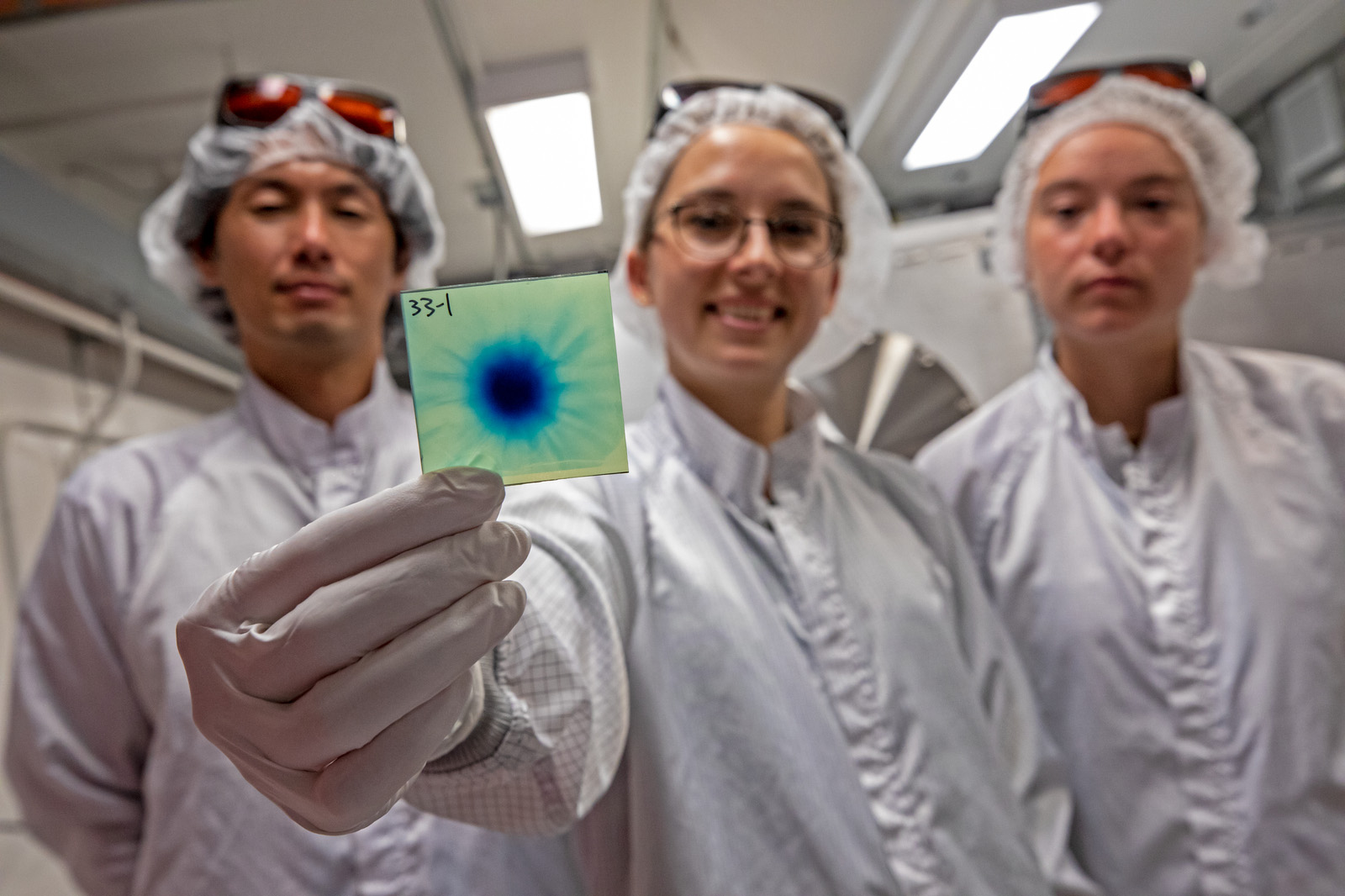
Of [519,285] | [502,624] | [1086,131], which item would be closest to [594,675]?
[502,624]

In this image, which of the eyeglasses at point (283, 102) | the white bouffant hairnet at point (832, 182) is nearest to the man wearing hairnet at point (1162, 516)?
the white bouffant hairnet at point (832, 182)

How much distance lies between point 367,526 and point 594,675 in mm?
270

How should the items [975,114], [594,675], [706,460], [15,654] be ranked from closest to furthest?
[594,675]
[706,460]
[15,654]
[975,114]

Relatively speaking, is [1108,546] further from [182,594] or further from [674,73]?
[674,73]

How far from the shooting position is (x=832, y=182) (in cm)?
124

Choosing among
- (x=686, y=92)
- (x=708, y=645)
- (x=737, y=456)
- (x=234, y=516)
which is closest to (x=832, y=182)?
(x=686, y=92)

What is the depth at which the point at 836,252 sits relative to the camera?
1.11 m

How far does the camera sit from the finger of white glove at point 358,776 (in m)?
0.51

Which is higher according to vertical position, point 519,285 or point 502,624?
point 519,285

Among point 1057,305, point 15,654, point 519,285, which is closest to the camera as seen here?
point 519,285

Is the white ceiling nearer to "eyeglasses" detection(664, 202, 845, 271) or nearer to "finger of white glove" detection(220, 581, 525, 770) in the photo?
"eyeglasses" detection(664, 202, 845, 271)

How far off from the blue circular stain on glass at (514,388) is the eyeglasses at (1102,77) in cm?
127

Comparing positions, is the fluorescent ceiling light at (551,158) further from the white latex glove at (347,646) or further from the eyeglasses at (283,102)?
the white latex glove at (347,646)

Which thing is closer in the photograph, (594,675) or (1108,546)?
(594,675)
